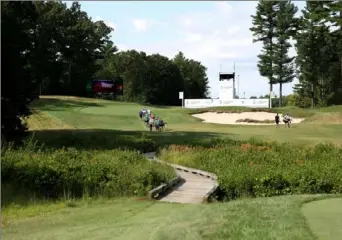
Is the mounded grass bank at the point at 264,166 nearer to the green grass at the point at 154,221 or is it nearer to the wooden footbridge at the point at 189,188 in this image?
the wooden footbridge at the point at 189,188

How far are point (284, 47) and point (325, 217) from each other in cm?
8208

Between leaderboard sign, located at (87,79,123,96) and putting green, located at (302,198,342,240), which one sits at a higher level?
leaderboard sign, located at (87,79,123,96)

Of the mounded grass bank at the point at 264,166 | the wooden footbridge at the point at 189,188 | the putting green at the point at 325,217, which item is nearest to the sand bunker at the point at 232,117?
the mounded grass bank at the point at 264,166

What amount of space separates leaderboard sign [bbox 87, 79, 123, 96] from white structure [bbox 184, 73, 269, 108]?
1383 cm

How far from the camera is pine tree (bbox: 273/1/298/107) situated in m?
88.7

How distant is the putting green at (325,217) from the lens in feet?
28.1

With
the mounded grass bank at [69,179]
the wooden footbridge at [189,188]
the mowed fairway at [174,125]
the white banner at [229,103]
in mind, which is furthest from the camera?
the white banner at [229,103]

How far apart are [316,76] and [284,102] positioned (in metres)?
28.0

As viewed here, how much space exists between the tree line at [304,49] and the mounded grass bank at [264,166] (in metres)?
56.4

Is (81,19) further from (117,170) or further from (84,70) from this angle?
(117,170)

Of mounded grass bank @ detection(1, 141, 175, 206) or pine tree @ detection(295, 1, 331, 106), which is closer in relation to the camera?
mounded grass bank @ detection(1, 141, 175, 206)

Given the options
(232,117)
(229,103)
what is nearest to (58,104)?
(232,117)

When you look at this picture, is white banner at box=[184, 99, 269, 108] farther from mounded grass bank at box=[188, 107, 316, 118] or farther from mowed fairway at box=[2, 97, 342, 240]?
mowed fairway at box=[2, 97, 342, 240]

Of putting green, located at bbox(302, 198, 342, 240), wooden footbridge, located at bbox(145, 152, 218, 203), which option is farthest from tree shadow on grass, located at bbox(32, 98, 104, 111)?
putting green, located at bbox(302, 198, 342, 240)
